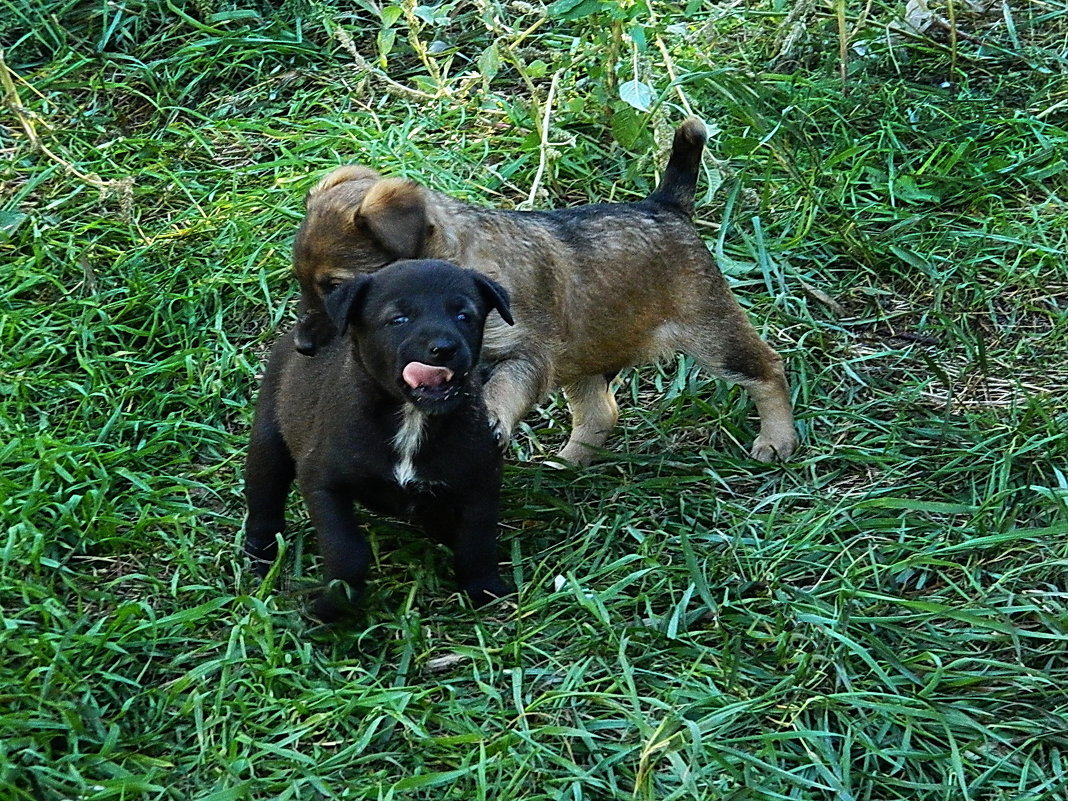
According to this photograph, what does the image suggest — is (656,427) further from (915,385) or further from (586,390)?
(915,385)

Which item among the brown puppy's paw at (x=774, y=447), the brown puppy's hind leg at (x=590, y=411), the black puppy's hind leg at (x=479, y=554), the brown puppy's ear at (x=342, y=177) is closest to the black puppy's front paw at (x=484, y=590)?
the black puppy's hind leg at (x=479, y=554)

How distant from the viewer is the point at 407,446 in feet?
15.9

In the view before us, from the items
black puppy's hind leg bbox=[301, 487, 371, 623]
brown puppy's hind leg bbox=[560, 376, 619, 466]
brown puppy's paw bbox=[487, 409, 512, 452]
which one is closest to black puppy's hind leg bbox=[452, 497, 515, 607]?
brown puppy's paw bbox=[487, 409, 512, 452]

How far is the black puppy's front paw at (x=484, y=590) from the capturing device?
17.0 ft

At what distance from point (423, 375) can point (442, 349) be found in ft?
0.35

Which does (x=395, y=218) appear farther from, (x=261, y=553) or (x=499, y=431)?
(x=261, y=553)

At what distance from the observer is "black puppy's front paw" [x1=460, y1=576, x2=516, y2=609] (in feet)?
17.0

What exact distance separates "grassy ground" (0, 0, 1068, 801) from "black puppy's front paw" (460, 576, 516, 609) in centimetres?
7

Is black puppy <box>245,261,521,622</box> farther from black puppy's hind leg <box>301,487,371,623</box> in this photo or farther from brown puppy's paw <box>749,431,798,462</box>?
brown puppy's paw <box>749,431,798,462</box>

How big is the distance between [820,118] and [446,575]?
3.75 metres

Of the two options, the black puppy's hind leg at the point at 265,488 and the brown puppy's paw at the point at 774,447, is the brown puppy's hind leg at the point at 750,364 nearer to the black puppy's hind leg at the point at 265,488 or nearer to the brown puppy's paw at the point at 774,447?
the brown puppy's paw at the point at 774,447

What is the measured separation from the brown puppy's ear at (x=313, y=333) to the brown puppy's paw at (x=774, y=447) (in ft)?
6.05

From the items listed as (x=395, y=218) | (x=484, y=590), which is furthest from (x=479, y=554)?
(x=395, y=218)

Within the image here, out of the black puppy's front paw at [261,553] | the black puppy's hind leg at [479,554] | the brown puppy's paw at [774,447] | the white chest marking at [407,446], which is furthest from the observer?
the brown puppy's paw at [774,447]
